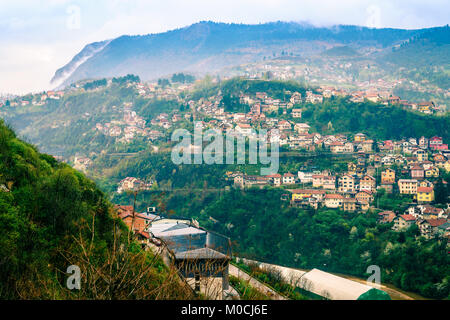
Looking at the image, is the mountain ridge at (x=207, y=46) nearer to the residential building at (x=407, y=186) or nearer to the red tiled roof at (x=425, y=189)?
the residential building at (x=407, y=186)

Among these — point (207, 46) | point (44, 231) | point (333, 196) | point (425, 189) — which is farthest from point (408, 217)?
point (207, 46)

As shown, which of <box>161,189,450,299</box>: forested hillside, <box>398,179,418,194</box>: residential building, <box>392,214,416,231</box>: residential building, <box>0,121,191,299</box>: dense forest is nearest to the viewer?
<box>0,121,191,299</box>: dense forest

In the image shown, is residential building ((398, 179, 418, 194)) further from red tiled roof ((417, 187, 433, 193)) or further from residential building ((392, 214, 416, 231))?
residential building ((392, 214, 416, 231))

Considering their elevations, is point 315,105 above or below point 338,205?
above

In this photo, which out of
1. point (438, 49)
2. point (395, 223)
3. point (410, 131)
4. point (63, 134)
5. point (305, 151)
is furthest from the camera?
point (438, 49)

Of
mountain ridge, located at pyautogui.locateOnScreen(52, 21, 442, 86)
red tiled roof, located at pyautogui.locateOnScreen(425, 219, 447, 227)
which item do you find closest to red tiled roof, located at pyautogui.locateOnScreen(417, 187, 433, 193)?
red tiled roof, located at pyautogui.locateOnScreen(425, 219, 447, 227)

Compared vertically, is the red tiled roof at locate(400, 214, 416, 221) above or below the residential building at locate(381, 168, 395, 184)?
below

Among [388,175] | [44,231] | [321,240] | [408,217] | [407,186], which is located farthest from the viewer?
[388,175]

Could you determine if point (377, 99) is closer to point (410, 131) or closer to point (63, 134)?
point (410, 131)

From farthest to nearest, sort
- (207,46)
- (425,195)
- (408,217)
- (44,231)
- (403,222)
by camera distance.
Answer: (207,46) → (425,195) → (408,217) → (403,222) → (44,231)

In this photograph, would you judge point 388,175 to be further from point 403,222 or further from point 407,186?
point 403,222
